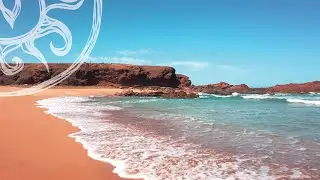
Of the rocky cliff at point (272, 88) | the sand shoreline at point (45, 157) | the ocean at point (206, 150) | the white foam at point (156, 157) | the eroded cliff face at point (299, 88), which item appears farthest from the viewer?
the rocky cliff at point (272, 88)

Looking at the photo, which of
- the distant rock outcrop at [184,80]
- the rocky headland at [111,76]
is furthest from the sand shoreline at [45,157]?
the distant rock outcrop at [184,80]

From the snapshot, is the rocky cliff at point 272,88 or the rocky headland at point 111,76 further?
the rocky cliff at point 272,88

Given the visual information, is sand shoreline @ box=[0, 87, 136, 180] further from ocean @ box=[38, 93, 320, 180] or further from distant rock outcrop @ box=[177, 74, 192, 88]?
distant rock outcrop @ box=[177, 74, 192, 88]

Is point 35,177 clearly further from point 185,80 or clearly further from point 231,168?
point 185,80

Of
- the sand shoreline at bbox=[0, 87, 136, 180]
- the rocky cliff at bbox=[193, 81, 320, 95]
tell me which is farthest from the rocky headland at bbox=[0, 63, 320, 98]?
the sand shoreline at bbox=[0, 87, 136, 180]

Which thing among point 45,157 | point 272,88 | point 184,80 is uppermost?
point 184,80

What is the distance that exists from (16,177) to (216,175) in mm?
3349

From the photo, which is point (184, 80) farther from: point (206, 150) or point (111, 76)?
point (206, 150)

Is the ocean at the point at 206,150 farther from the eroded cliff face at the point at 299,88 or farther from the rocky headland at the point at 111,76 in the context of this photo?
the eroded cliff face at the point at 299,88

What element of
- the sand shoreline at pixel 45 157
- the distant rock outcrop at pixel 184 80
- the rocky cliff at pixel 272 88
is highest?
the distant rock outcrop at pixel 184 80

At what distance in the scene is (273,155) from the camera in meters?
8.31

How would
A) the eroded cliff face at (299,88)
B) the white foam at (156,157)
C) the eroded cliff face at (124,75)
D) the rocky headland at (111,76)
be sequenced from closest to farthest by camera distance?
the white foam at (156,157)
the rocky headland at (111,76)
the eroded cliff face at (124,75)
the eroded cliff face at (299,88)

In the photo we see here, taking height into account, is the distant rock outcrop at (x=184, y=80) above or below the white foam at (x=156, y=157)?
above

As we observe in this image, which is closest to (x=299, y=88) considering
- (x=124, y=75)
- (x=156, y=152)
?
(x=124, y=75)
